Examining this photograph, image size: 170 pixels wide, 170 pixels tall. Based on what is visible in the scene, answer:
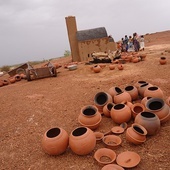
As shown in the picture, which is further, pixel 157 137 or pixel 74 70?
pixel 74 70

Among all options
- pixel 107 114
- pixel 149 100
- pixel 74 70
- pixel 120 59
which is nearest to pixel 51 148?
pixel 107 114

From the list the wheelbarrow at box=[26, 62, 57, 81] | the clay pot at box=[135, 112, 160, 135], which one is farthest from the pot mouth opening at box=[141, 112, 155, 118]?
the wheelbarrow at box=[26, 62, 57, 81]

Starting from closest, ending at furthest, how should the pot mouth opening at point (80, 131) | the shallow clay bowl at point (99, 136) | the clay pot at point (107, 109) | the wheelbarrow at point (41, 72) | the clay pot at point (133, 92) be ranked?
1. the pot mouth opening at point (80, 131)
2. the shallow clay bowl at point (99, 136)
3. the clay pot at point (107, 109)
4. the clay pot at point (133, 92)
5. the wheelbarrow at point (41, 72)

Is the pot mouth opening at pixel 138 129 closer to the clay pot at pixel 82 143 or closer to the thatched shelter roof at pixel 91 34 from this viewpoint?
the clay pot at pixel 82 143

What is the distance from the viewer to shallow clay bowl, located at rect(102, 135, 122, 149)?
12.3ft

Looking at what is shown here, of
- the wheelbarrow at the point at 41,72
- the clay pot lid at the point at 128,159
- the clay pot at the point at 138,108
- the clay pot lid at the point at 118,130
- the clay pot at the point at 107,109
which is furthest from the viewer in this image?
the wheelbarrow at the point at 41,72

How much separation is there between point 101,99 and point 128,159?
2.32 meters

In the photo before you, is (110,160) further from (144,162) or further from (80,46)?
(80,46)

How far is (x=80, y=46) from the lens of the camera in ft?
47.1

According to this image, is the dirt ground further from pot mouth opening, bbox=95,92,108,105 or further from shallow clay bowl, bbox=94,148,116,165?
pot mouth opening, bbox=95,92,108,105

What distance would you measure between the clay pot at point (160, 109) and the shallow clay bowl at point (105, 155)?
1276mm

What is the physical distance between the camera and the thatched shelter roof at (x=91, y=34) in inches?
567

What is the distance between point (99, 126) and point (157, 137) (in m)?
1.23

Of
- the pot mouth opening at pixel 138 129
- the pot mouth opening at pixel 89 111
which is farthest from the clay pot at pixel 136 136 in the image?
the pot mouth opening at pixel 89 111
